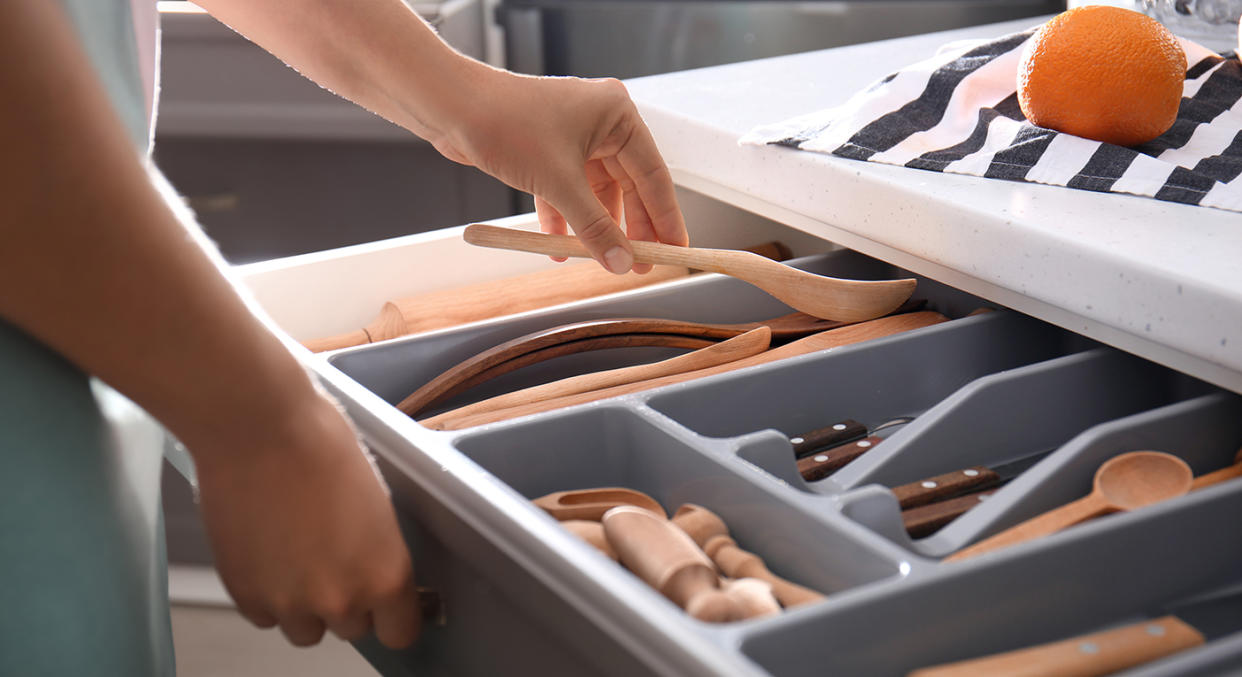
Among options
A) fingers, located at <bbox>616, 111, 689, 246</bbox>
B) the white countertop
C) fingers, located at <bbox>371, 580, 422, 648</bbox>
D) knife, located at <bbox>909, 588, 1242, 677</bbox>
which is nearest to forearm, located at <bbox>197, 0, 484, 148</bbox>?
fingers, located at <bbox>616, 111, 689, 246</bbox>

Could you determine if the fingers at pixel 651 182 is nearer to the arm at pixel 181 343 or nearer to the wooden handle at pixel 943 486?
the wooden handle at pixel 943 486

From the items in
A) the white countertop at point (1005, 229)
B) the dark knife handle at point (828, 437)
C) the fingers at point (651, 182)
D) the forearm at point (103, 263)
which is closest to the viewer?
the forearm at point (103, 263)

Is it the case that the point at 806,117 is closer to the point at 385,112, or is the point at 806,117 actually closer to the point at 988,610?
the point at 385,112

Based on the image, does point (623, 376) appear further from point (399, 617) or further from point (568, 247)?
point (399, 617)

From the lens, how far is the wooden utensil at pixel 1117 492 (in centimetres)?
57

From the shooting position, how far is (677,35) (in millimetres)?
2199

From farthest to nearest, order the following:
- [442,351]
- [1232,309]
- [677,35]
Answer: [677,35], [442,351], [1232,309]

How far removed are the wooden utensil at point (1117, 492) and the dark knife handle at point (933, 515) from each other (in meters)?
0.04

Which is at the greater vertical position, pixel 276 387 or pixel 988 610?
pixel 276 387

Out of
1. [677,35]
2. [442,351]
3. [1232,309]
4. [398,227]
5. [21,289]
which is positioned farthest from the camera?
[398,227]

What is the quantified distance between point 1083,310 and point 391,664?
0.45m

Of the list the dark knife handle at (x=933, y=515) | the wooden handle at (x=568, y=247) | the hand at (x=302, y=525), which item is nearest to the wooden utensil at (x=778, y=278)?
the wooden handle at (x=568, y=247)

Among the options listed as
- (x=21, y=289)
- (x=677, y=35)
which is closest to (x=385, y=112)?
(x=21, y=289)

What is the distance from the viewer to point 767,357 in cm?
79
